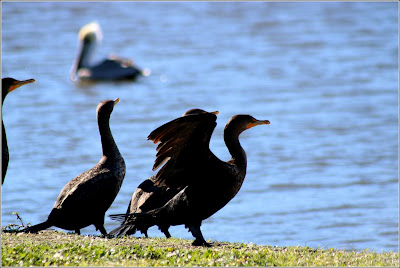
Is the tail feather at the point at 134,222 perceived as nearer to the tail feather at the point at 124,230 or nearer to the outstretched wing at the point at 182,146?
the tail feather at the point at 124,230

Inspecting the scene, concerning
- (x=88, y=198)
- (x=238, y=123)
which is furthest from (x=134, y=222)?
(x=238, y=123)

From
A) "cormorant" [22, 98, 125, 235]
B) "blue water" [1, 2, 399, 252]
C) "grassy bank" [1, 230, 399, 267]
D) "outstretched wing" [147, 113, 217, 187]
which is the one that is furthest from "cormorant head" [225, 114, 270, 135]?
"blue water" [1, 2, 399, 252]

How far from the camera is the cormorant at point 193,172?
646cm

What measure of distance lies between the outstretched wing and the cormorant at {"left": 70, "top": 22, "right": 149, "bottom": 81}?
12581mm

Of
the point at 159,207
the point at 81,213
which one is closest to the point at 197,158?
the point at 159,207

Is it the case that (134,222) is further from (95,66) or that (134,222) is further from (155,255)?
(95,66)

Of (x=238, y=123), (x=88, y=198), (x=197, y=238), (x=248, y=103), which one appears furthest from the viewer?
(x=248, y=103)

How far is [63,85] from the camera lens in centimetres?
1894

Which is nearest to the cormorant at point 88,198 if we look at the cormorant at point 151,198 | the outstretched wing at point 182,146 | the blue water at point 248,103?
the cormorant at point 151,198

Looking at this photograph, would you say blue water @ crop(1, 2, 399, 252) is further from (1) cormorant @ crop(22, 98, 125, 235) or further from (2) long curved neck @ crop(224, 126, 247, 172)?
(1) cormorant @ crop(22, 98, 125, 235)

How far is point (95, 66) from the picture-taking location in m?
19.8

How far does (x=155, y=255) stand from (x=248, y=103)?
10.2 metres

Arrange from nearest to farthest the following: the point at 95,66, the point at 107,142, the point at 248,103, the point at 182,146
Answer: the point at 182,146 < the point at 107,142 < the point at 248,103 < the point at 95,66

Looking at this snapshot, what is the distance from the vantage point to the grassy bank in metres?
6.05
